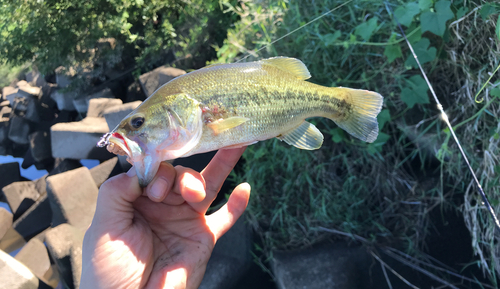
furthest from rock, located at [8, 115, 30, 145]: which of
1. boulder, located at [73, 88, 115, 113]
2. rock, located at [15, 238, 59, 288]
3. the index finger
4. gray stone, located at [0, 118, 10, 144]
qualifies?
the index finger

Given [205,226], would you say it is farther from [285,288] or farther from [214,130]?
[285,288]

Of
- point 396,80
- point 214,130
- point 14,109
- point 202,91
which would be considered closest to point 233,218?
point 214,130

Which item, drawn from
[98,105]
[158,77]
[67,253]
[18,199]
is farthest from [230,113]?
[18,199]

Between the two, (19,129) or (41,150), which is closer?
(41,150)

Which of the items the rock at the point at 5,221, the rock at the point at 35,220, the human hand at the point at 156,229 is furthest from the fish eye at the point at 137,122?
the rock at the point at 5,221

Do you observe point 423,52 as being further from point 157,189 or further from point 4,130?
point 4,130

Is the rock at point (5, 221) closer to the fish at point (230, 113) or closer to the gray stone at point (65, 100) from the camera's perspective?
the gray stone at point (65, 100)
